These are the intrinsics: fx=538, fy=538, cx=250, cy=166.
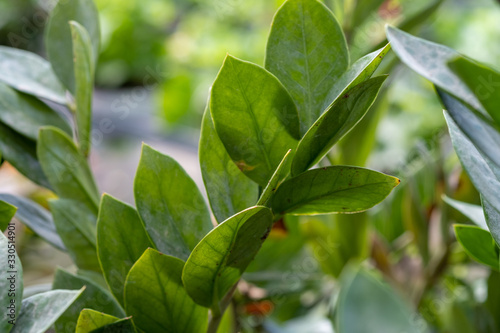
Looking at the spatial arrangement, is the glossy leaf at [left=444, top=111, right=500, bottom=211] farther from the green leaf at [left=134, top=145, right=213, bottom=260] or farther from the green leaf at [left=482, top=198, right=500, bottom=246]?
the green leaf at [left=134, top=145, right=213, bottom=260]

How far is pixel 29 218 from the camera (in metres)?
0.29

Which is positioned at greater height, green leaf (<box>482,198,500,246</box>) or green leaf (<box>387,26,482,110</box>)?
green leaf (<box>387,26,482,110</box>)

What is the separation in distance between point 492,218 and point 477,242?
5 cm

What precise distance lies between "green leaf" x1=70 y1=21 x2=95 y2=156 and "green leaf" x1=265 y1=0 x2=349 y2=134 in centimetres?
10

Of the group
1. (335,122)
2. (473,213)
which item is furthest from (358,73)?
(473,213)

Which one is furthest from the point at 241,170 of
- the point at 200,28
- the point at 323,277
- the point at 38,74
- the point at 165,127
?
the point at 200,28

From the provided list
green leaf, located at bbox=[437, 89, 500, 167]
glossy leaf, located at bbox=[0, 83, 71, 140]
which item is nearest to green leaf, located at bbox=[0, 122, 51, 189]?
glossy leaf, located at bbox=[0, 83, 71, 140]

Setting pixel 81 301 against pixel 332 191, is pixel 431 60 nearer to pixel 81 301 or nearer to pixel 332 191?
pixel 332 191

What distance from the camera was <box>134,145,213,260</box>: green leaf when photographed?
0.23 m

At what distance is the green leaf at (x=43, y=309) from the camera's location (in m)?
0.19

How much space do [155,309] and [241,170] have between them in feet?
0.22

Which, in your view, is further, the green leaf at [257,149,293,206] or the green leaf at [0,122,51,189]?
the green leaf at [0,122,51,189]

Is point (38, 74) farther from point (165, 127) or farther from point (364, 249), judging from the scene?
point (165, 127)

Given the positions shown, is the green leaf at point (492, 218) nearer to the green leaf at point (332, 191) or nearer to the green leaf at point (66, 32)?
the green leaf at point (332, 191)
